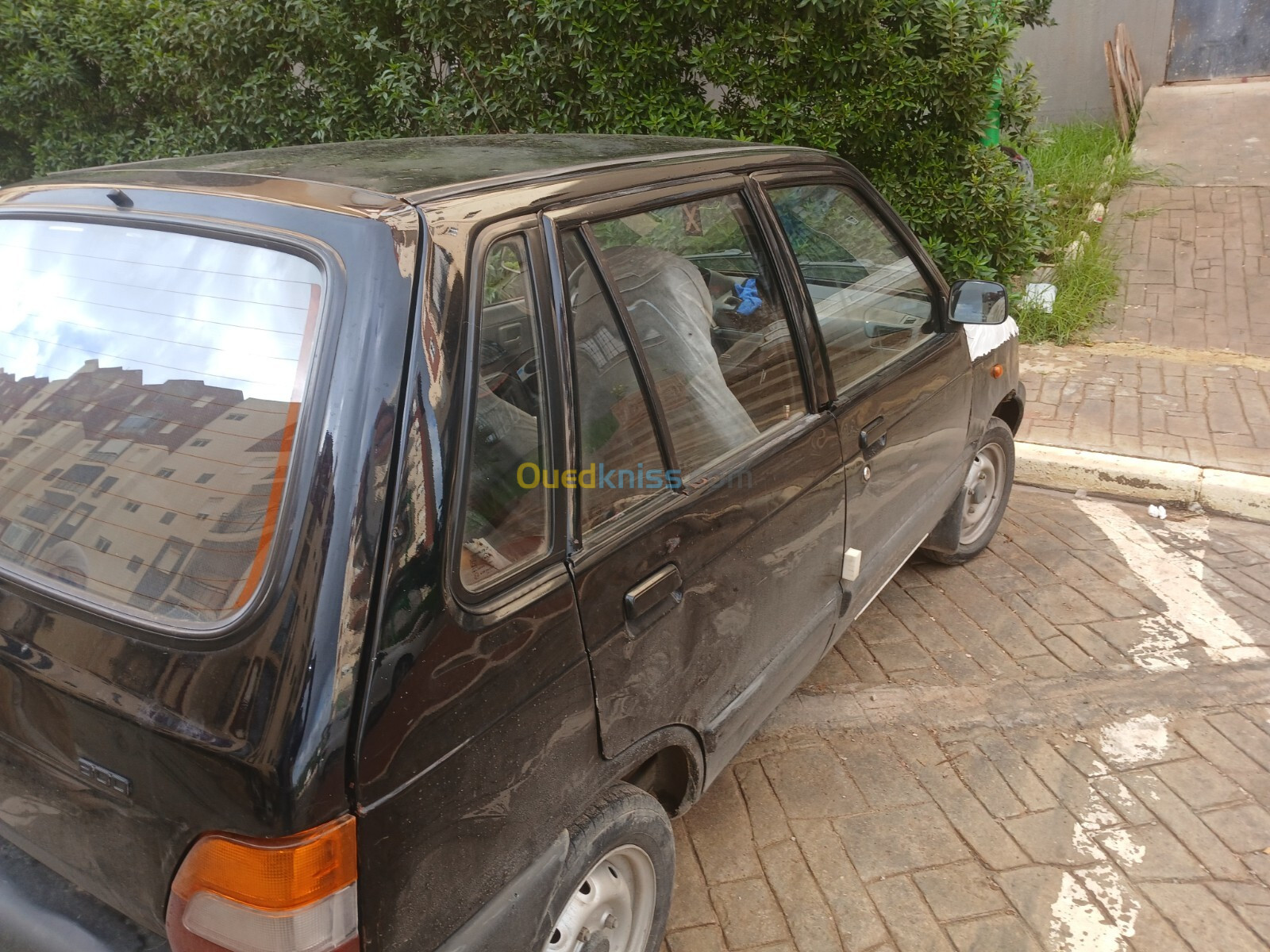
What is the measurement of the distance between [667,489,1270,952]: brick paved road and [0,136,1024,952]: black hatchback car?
549 millimetres

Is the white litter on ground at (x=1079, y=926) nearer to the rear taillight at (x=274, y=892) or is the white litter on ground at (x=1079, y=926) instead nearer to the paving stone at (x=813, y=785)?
the paving stone at (x=813, y=785)

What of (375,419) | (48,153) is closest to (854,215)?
(375,419)

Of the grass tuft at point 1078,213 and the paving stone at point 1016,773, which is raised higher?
the grass tuft at point 1078,213

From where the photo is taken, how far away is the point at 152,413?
1637 mm

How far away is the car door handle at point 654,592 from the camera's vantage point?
74.4 inches

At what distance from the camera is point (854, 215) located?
3.00 m

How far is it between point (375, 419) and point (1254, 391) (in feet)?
18.1

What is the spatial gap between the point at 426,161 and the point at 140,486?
2.95 feet

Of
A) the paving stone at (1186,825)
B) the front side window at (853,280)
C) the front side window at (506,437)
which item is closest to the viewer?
the front side window at (506,437)

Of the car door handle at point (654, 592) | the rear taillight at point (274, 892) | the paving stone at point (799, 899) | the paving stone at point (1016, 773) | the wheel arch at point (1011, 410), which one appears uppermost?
the car door handle at point (654, 592)

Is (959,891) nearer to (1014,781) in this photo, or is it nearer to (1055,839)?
(1055,839)

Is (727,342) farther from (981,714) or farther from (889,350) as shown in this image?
(981,714)

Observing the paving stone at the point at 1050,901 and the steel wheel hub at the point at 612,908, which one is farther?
the paving stone at the point at 1050,901

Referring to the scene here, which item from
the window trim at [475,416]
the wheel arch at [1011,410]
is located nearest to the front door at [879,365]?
the wheel arch at [1011,410]
